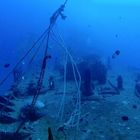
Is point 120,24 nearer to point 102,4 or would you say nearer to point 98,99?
point 102,4

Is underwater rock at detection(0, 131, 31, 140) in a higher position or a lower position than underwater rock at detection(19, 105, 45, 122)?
lower

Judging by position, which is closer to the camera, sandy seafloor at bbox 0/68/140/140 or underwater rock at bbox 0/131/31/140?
underwater rock at bbox 0/131/31/140

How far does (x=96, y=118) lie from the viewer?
46.4 feet

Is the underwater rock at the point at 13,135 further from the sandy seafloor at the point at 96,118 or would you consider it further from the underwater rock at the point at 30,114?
the underwater rock at the point at 30,114

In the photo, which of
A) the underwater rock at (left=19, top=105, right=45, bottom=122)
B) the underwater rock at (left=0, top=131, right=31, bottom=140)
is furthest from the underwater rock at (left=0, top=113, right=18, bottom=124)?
the underwater rock at (left=0, top=131, right=31, bottom=140)

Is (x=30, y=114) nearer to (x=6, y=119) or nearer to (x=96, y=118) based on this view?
(x=6, y=119)

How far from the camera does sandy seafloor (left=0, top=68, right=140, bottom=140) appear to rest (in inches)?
481

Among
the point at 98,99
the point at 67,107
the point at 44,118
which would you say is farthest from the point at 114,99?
the point at 44,118

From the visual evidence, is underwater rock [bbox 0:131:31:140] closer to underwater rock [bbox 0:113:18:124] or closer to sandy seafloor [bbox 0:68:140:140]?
sandy seafloor [bbox 0:68:140:140]

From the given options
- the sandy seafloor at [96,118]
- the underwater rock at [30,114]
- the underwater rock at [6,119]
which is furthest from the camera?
the underwater rock at [30,114]

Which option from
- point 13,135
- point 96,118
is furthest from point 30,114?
point 96,118

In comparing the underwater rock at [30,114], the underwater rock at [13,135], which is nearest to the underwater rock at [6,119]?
the underwater rock at [30,114]

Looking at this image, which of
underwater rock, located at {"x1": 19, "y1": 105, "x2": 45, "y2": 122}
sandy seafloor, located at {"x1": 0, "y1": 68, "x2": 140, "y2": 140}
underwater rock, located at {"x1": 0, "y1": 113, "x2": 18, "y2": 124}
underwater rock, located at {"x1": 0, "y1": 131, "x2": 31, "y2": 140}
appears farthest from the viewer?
underwater rock, located at {"x1": 19, "y1": 105, "x2": 45, "y2": 122}

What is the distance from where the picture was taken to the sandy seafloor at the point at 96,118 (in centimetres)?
1221
